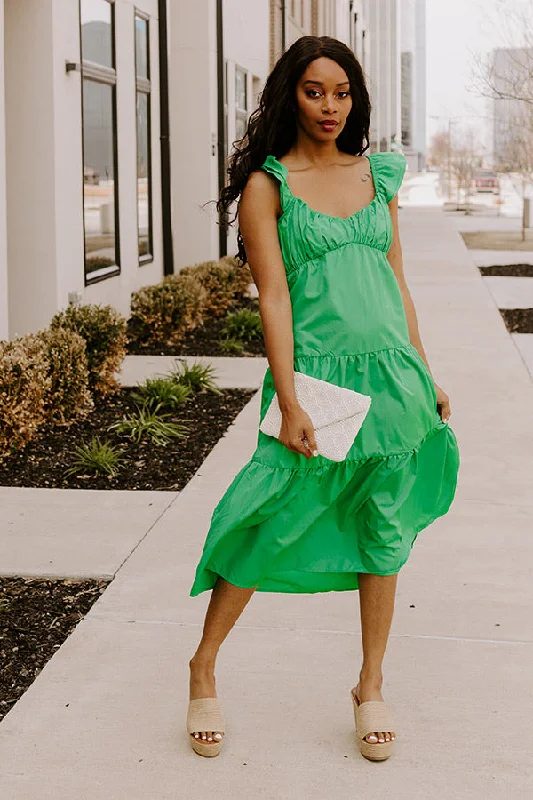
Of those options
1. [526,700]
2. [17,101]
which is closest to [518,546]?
[526,700]

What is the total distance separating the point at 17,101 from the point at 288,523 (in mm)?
6957

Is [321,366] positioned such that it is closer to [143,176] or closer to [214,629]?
[214,629]

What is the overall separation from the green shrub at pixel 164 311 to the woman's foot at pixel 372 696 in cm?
790

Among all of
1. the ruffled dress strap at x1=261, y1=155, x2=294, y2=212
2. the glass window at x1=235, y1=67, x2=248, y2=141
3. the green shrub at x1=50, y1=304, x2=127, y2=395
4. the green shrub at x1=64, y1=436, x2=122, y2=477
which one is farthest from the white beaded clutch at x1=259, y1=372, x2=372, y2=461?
the glass window at x1=235, y1=67, x2=248, y2=141

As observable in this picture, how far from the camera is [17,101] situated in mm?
9312

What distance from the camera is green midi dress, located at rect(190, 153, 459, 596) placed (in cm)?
316

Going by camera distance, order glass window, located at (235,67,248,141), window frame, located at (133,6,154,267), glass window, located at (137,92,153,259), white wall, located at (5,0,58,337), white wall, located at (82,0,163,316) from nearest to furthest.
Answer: white wall, located at (5,0,58,337)
white wall, located at (82,0,163,316)
window frame, located at (133,6,154,267)
glass window, located at (137,92,153,259)
glass window, located at (235,67,248,141)

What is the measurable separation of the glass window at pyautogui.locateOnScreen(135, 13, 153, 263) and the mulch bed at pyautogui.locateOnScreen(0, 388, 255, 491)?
511 cm

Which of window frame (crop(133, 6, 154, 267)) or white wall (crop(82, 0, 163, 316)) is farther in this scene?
window frame (crop(133, 6, 154, 267))

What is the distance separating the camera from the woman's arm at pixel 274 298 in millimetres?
3129

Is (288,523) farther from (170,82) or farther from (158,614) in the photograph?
(170,82)

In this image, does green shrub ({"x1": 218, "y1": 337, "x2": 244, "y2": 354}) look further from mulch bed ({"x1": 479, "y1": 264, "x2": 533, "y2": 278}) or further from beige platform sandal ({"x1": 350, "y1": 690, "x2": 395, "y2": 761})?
mulch bed ({"x1": 479, "y1": 264, "x2": 533, "y2": 278})

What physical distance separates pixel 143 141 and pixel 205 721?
10.9 metres

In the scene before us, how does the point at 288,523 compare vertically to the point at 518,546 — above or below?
above
